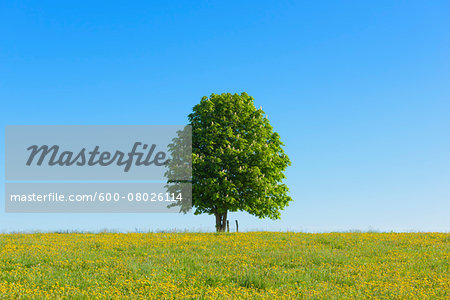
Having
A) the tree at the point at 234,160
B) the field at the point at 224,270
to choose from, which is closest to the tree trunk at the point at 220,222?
the tree at the point at 234,160

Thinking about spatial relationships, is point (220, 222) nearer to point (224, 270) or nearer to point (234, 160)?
point (234, 160)

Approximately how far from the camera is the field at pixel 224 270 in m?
10.8

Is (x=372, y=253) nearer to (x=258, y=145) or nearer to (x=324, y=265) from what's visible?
(x=324, y=265)

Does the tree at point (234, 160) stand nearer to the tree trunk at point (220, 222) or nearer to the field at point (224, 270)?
the tree trunk at point (220, 222)

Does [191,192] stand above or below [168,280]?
above

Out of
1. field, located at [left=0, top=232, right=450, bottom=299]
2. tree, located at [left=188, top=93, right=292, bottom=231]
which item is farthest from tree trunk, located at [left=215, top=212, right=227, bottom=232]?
field, located at [left=0, top=232, right=450, bottom=299]

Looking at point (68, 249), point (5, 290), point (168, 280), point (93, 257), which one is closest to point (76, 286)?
point (5, 290)

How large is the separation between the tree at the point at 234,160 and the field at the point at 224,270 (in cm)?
1006

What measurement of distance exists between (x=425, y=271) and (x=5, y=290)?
12.8 m

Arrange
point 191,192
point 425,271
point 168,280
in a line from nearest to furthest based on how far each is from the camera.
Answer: point 168,280, point 425,271, point 191,192

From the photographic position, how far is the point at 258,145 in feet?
103

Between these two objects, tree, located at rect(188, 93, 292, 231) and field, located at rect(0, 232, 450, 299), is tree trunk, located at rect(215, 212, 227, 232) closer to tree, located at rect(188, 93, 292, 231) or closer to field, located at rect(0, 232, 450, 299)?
tree, located at rect(188, 93, 292, 231)

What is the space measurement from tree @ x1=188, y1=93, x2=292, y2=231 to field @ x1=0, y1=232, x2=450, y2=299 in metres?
10.1

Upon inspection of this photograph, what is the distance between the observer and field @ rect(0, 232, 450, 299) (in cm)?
1080
